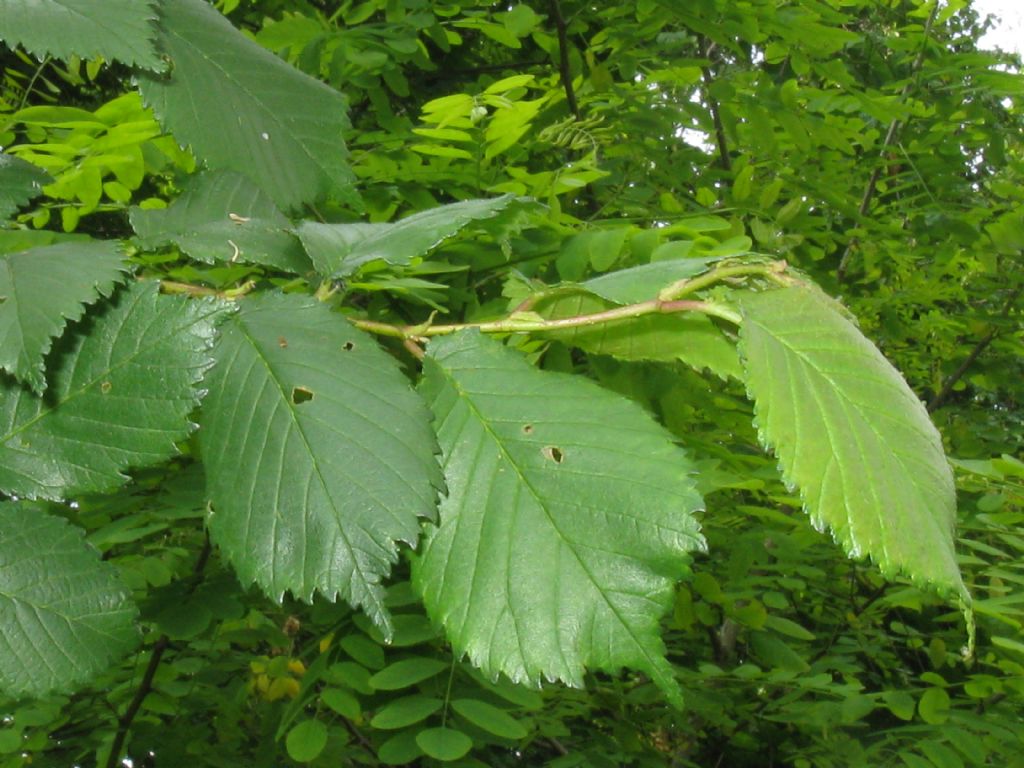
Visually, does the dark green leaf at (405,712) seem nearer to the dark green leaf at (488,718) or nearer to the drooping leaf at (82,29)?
the dark green leaf at (488,718)

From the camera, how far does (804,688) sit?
2.01 metres

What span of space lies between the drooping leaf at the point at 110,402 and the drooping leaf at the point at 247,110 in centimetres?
25

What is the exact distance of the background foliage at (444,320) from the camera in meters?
0.51

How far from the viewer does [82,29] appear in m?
0.59

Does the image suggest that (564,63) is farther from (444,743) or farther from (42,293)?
(42,293)

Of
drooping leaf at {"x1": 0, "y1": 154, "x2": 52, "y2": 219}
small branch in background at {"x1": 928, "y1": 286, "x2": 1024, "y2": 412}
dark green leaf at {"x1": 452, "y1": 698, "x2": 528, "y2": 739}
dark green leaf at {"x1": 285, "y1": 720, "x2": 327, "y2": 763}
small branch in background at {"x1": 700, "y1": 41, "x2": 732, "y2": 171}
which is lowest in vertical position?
dark green leaf at {"x1": 285, "y1": 720, "x2": 327, "y2": 763}

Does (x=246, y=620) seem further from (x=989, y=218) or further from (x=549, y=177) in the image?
(x=989, y=218)

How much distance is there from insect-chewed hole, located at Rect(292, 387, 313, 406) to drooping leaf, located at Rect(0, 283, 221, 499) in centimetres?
5

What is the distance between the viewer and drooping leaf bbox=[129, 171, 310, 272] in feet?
1.98

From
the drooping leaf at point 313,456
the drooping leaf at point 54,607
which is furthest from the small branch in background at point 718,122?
the drooping leaf at point 54,607

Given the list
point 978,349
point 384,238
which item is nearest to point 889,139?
point 978,349

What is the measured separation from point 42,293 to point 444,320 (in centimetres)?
76

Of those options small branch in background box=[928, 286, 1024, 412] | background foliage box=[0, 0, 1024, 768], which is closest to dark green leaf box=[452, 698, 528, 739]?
background foliage box=[0, 0, 1024, 768]

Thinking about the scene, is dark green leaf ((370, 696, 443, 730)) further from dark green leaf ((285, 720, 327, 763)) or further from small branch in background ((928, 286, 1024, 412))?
small branch in background ((928, 286, 1024, 412))
